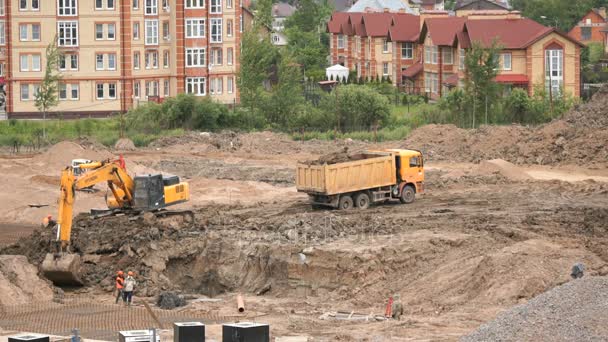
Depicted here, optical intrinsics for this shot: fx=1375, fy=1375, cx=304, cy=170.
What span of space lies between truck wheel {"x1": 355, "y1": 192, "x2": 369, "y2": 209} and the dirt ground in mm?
760

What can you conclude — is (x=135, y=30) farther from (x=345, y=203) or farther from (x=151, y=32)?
(x=345, y=203)

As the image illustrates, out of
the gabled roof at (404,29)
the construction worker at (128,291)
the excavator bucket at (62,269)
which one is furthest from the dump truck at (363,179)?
the gabled roof at (404,29)

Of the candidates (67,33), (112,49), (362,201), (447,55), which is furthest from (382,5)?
(362,201)

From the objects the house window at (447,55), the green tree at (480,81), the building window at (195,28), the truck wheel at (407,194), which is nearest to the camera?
the truck wheel at (407,194)

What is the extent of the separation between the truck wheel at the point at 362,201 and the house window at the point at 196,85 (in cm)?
3752

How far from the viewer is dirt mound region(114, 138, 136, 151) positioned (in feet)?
220

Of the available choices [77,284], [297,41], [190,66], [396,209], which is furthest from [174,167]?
[297,41]

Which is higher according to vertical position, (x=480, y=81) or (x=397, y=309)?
(x=480, y=81)

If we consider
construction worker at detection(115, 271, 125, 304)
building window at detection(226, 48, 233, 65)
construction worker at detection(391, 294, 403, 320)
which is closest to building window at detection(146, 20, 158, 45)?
building window at detection(226, 48, 233, 65)

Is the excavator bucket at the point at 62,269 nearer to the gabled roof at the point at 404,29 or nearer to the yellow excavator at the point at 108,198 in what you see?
the yellow excavator at the point at 108,198

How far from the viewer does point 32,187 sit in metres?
55.2

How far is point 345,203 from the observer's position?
161 ft

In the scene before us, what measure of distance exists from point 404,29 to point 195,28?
64.5 ft

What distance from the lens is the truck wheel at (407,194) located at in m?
50.7
